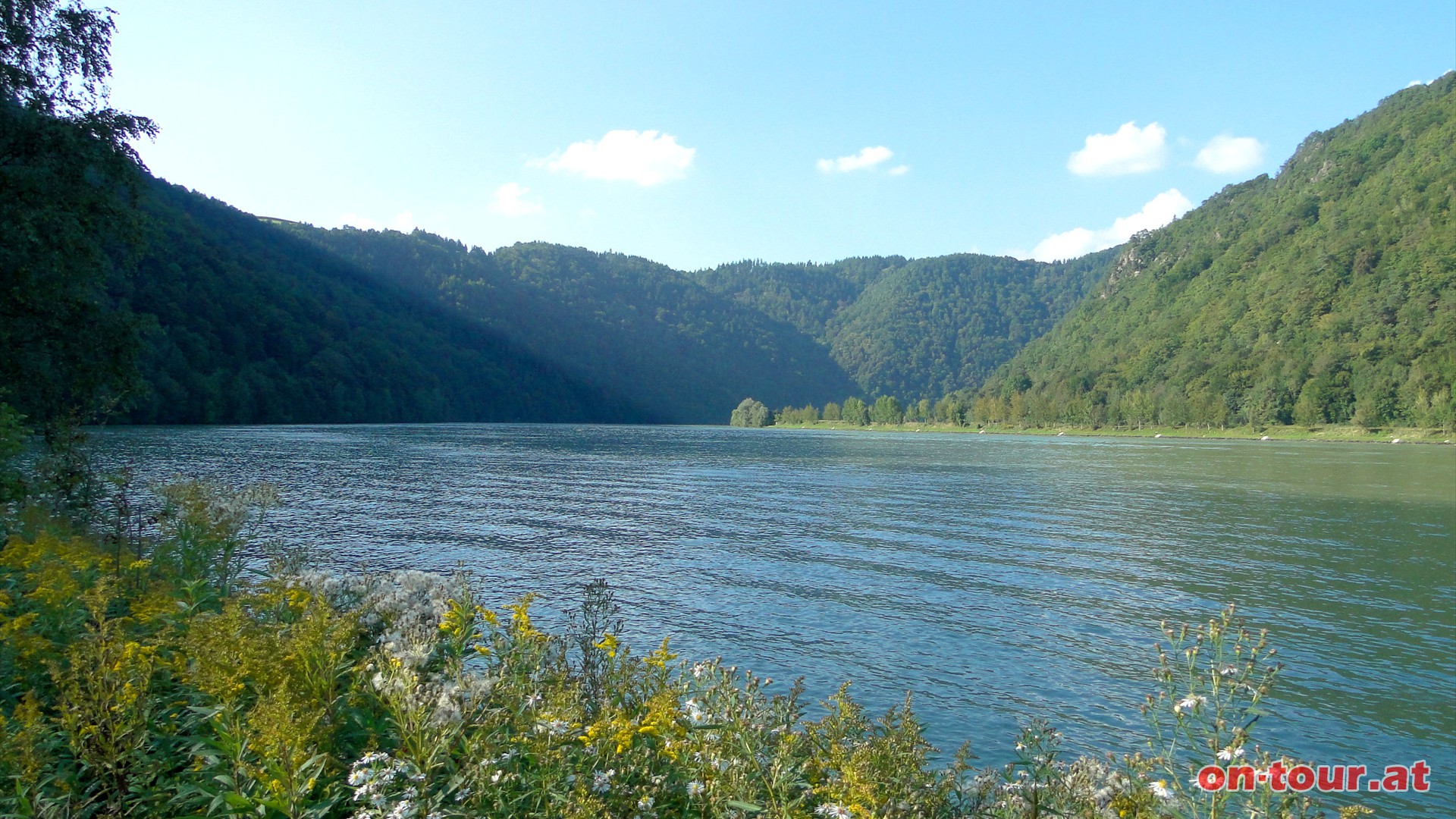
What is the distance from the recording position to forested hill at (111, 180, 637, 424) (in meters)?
109

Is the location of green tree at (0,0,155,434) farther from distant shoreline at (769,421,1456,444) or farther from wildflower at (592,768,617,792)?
distant shoreline at (769,421,1456,444)

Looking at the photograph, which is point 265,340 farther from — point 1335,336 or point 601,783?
point 1335,336

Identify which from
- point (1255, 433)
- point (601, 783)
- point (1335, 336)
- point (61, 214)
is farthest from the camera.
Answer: point (1335, 336)

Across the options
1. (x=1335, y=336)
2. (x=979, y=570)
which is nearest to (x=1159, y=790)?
(x=979, y=570)

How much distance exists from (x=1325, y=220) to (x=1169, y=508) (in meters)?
215

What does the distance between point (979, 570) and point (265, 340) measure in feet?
476

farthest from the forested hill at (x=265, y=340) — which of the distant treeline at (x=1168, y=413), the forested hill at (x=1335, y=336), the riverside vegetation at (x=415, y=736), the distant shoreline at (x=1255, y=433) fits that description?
the forested hill at (x=1335, y=336)

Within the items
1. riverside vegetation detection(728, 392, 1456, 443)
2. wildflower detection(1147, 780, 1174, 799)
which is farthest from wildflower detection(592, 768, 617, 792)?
riverside vegetation detection(728, 392, 1456, 443)

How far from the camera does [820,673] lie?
1213 cm

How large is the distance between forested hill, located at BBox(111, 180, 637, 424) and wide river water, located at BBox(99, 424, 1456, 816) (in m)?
67.4

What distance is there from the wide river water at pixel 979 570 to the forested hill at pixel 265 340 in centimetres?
6738

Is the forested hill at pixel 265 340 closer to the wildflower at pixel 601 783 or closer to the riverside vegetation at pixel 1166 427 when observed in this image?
the wildflower at pixel 601 783

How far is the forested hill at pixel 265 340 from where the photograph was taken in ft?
357

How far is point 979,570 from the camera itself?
2070 centimetres
